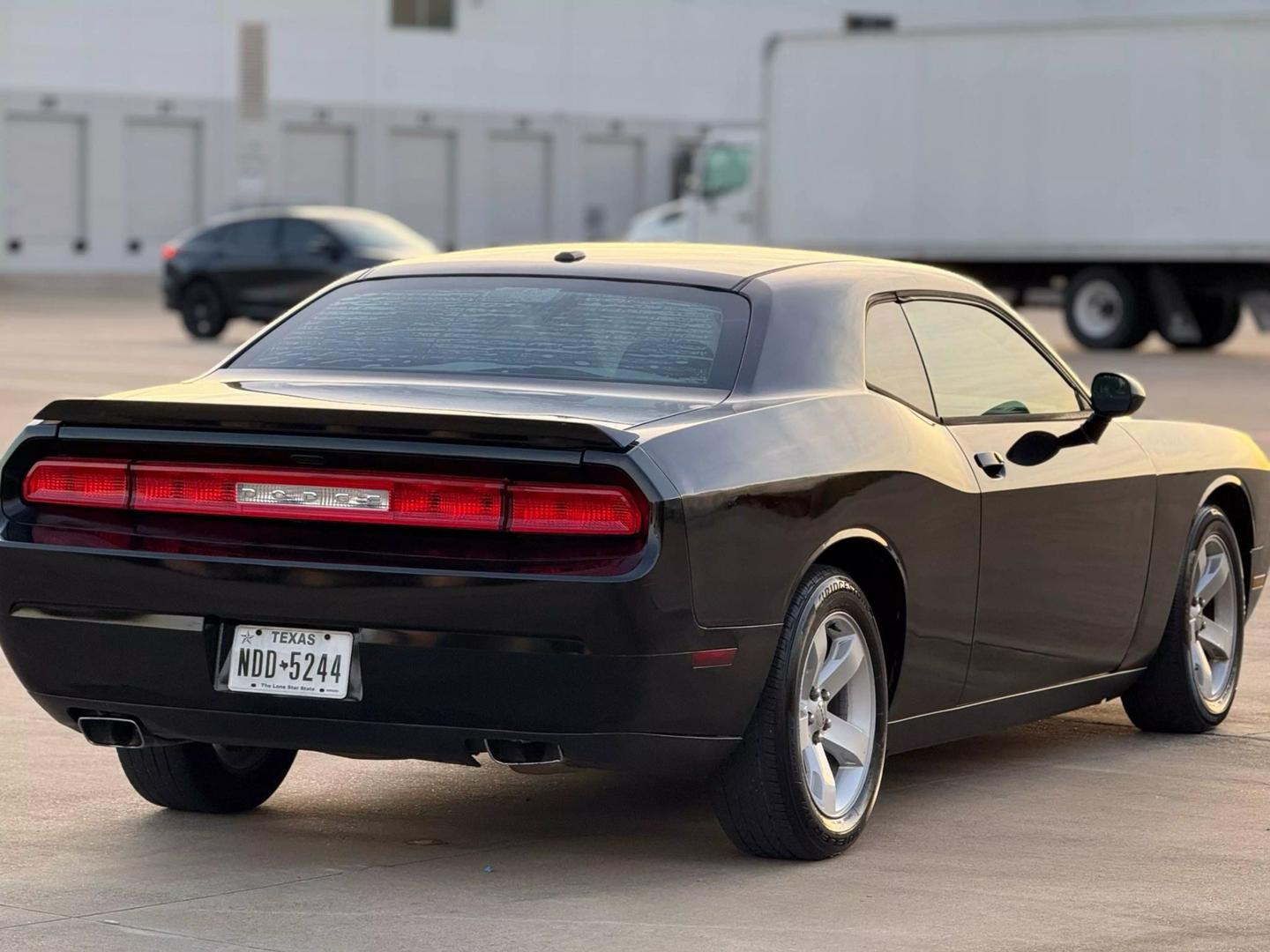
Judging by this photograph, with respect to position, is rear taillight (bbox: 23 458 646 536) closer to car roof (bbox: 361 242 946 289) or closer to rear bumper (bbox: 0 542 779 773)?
rear bumper (bbox: 0 542 779 773)

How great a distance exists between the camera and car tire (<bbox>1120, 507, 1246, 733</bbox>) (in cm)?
743

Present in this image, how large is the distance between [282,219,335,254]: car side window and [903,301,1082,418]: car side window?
23.7m

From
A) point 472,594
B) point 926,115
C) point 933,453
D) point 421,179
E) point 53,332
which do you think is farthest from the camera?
point 421,179

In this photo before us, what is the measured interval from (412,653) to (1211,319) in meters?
26.9

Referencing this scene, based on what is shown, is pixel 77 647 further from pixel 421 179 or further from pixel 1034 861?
pixel 421 179

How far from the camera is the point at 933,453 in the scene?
625 cm

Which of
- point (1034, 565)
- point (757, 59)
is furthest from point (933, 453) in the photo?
point (757, 59)

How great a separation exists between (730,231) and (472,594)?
100ft

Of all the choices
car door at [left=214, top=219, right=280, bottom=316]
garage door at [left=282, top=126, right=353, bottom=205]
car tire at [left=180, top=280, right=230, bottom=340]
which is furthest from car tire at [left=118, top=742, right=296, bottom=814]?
garage door at [left=282, top=126, right=353, bottom=205]

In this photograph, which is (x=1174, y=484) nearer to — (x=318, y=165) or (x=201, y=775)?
(x=201, y=775)

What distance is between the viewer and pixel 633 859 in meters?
5.80

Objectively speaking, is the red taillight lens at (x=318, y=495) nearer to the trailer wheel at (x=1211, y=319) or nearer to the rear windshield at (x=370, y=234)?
the rear windshield at (x=370, y=234)

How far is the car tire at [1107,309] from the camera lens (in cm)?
3008

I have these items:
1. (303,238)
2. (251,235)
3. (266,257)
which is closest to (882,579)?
(303,238)
